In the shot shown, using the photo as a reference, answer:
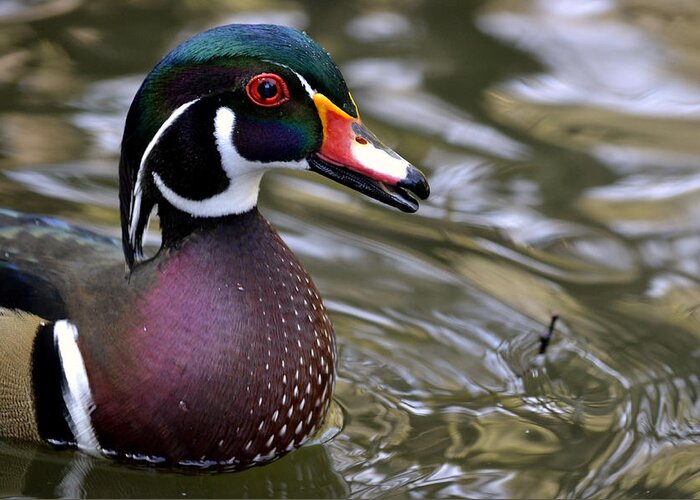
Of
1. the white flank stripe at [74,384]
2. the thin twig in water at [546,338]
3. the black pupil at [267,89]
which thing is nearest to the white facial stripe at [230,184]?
the black pupil at [267,89]

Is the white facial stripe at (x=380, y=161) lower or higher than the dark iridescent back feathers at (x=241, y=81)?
lower

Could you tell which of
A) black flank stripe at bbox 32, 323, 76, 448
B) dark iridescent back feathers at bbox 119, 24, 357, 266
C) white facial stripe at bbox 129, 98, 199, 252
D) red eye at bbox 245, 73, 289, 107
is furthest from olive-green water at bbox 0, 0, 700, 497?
red eye at bbox 245, 73, 289, 107

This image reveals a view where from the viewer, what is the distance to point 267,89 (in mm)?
3795

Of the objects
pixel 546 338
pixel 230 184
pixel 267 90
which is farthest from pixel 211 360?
pixel 546 338

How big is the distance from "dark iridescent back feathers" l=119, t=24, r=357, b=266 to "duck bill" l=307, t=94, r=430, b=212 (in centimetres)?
3

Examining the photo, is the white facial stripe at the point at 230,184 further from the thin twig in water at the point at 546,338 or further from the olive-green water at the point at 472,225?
the thin twig in water at the point at 546,338

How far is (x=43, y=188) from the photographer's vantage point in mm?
5715

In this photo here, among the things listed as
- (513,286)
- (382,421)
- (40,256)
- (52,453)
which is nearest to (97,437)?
(52,453)

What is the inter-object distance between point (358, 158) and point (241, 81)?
1.32 feet

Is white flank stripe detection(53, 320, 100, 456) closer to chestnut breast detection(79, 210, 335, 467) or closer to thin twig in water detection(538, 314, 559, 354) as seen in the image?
chestnut breast detection(79, 210, 335, 467)

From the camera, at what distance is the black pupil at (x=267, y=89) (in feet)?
12.4

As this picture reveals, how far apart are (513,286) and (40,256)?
1956 millimetres

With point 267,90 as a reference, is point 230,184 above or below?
below

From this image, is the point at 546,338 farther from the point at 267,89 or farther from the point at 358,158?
the point at 267,89
